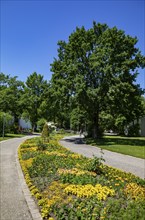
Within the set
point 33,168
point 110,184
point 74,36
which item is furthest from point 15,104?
point 110,184

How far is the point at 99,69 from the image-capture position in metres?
32.4

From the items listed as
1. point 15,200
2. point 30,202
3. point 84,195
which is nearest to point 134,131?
point 84,195

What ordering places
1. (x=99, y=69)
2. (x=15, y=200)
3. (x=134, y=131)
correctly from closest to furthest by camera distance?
(x=15, y=200) → (x=99, y=69) → (x=134, y=131)

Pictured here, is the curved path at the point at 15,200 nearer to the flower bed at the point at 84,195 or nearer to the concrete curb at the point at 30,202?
the concrete curb at the point at 30,202

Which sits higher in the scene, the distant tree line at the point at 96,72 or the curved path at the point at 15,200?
the distant tree line at the point at 96,72

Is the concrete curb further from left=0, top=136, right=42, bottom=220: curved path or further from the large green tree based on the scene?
the large green tree

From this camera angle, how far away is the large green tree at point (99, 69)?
31.7m

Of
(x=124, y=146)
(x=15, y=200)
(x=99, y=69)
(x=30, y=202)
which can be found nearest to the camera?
(x=30, y=202)

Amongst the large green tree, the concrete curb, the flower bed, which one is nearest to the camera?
the flower bed

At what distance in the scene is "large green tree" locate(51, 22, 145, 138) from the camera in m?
31.7

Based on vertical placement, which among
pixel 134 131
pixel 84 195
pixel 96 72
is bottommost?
pixel 84 195

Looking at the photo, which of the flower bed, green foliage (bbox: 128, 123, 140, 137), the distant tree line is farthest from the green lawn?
green foliage (bbox: 128, 123, 140, 137)

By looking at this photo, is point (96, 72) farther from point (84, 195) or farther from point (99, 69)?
point (84, 195)

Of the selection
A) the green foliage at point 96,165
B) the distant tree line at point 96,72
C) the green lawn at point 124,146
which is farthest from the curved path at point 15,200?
the distant tree line at point 96,72
